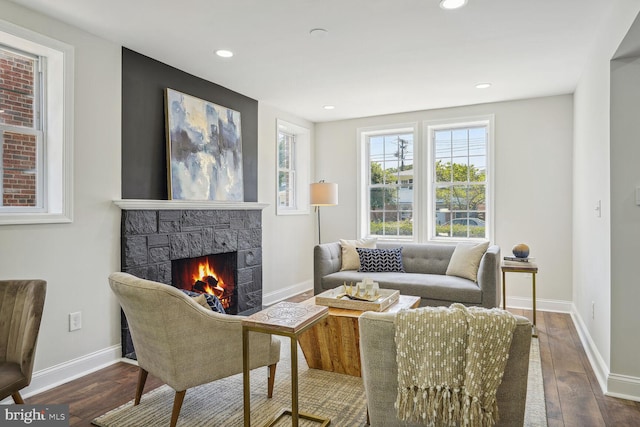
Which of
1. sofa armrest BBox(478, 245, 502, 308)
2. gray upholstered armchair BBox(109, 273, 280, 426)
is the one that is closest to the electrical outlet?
gray upholstered armchair BBox(109, 273, 280, 426)

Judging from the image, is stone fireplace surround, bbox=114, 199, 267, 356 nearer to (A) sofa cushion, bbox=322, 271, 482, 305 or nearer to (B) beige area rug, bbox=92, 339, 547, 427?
(A) sofa cushion, bbox=322, 271, 482, 305

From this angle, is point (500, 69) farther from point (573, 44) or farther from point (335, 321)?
point (335, 321)

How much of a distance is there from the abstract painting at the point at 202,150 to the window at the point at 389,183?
2164 millimetres

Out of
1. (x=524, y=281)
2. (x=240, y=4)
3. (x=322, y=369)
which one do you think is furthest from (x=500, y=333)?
(x=524, y=281)

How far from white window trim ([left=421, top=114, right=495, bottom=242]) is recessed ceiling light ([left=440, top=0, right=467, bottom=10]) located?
267 centimetres

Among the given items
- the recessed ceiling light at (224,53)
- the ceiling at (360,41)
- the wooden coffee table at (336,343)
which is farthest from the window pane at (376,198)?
the recessed ceiling light at (224,53)

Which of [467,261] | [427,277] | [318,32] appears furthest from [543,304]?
[318,32]

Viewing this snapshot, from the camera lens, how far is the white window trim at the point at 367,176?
5.34 m

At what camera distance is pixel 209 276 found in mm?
4117

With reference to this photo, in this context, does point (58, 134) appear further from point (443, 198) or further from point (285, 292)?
point (443, 198)

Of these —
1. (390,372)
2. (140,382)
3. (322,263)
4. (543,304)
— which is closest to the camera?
(390,372)

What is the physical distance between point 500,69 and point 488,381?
125 inches

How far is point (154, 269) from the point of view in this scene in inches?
130

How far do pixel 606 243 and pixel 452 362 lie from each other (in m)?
1.89
